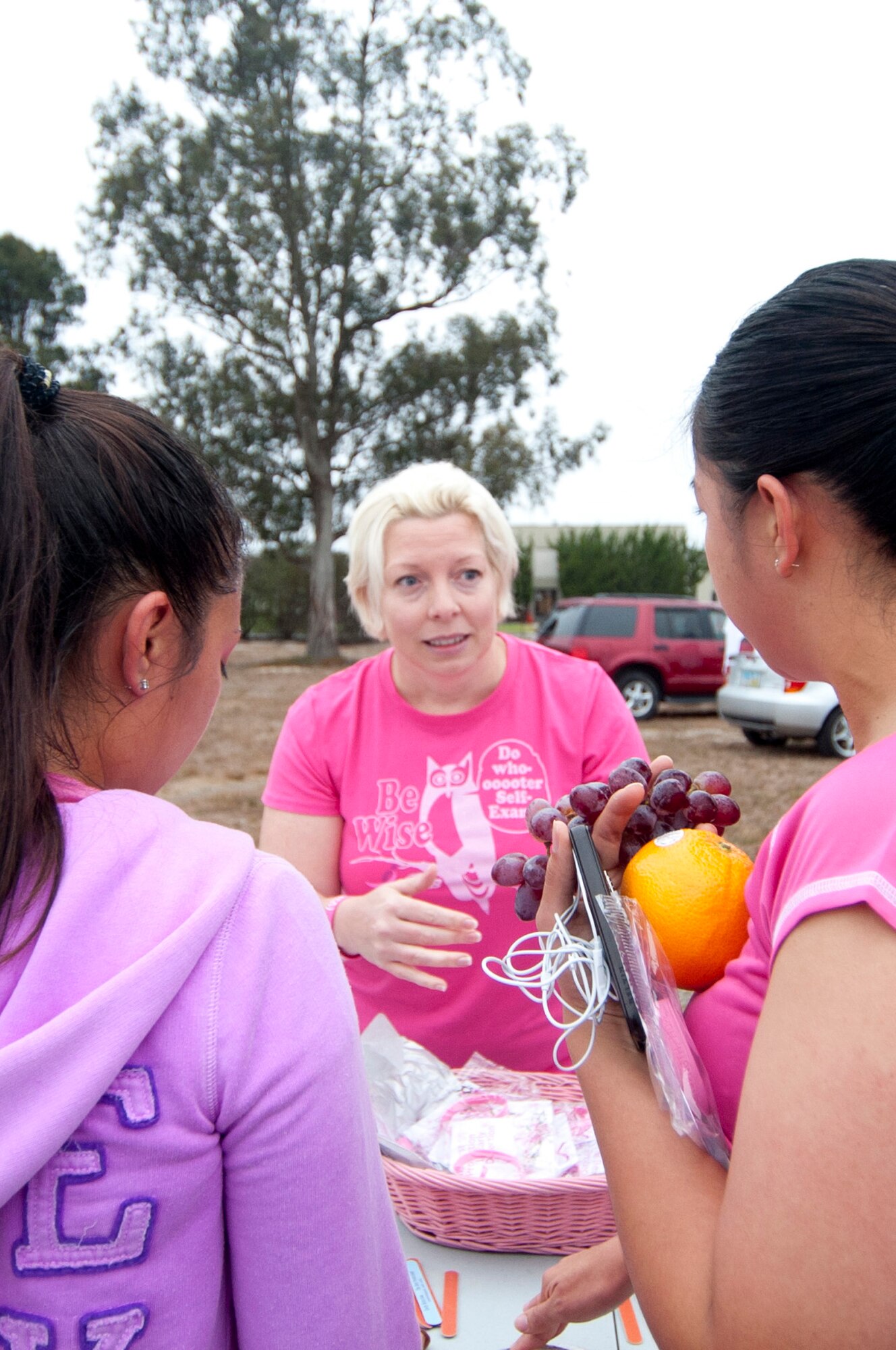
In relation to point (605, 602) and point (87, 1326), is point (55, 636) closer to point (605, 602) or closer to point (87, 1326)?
point (87, 1326)

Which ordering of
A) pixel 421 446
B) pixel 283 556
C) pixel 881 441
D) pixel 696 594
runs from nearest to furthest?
1. pixel 881 441
2. pixel 421 446
3. pixel 283 556
4. pixel 696 594

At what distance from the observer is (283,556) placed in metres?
28.5

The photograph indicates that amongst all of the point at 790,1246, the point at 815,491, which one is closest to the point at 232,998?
the point at 790,1246

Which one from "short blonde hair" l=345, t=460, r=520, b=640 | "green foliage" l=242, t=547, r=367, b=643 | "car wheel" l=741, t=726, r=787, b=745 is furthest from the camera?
"green foliage" l=242, t=547, r=367, b=643

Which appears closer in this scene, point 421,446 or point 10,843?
point 10,843

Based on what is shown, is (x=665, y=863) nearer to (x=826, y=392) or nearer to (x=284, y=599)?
(x=826, y=392)

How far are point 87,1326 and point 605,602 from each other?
12.9 metres

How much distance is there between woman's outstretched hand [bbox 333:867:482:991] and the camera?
5.53 feet

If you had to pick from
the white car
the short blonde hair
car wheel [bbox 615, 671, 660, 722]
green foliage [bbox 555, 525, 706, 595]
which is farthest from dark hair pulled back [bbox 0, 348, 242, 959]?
green foliage [bbox 555, 525, 706, 595]

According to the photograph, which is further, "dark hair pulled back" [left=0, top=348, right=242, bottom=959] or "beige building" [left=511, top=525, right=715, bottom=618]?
"beige building" [left=511, top=525, right=715, bottom=618]

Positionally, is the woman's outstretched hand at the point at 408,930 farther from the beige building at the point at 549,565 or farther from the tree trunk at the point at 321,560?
the beige building at the point at 549,565

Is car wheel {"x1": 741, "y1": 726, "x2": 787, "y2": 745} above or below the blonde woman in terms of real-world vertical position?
below

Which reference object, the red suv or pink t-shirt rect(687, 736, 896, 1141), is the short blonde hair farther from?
the red suv

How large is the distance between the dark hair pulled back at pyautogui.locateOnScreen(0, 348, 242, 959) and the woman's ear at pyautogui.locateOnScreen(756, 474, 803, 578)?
60 centimetres
